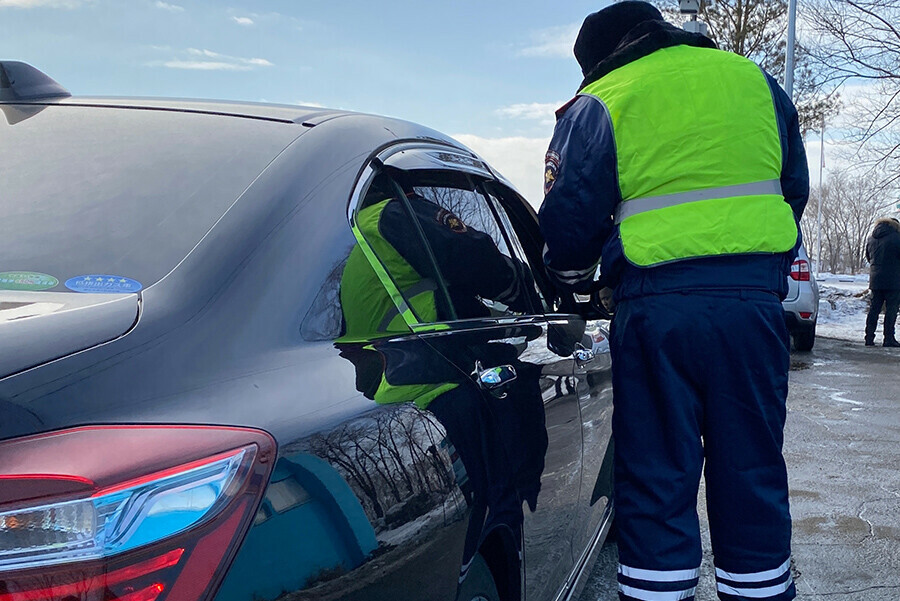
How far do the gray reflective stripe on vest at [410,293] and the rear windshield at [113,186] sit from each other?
0.36m

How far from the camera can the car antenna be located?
5.98 ft

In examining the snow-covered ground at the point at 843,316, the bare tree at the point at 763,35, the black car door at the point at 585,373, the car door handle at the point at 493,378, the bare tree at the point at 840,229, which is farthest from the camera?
the bare tree at the point at 840,229

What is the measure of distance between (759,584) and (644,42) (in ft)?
5.03

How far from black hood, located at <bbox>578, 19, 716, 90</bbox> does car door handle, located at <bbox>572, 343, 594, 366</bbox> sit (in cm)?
81

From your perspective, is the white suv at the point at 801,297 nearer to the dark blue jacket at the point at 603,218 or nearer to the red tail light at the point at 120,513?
the dark blue jacket at the point at 603,218

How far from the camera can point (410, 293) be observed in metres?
1.67

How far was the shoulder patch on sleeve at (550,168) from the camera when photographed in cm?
229

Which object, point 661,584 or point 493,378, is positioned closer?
point 493,378

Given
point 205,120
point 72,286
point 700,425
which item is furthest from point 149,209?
point 700,425

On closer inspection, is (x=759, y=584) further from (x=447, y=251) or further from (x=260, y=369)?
(x=260, y=369)

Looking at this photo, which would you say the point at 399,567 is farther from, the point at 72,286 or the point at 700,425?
the point at 700,425

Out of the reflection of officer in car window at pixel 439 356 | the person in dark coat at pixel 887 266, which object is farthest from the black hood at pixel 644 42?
the person in dark coat at pixel 887 266

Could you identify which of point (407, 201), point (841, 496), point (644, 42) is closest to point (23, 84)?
point (407, 201)

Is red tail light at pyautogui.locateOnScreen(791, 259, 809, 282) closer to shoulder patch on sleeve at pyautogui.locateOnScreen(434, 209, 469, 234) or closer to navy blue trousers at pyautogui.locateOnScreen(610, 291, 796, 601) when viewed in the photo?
navy blue trousers at pyautogui.locateOnScreen(610, 291, 796, 601)
